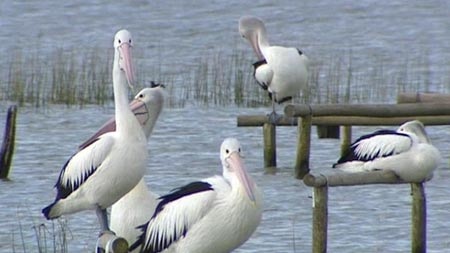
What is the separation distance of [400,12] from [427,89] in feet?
31.3

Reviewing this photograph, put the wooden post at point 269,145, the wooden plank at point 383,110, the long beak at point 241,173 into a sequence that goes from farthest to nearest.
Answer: the wooden post at point 269,145 → the wooden plank at point 383,110 → the long beak at point 241,173

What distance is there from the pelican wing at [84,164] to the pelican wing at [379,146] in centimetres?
191

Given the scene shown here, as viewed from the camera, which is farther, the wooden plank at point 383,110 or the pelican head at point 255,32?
the pelican head at point 255,32

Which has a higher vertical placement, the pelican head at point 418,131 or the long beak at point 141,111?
the long beak at point 141,111

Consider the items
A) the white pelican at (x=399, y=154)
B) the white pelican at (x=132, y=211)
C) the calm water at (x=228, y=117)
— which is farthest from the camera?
the calm water at (x=228, y=117)

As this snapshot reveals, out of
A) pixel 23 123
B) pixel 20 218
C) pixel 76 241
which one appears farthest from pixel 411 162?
pixel 23 123

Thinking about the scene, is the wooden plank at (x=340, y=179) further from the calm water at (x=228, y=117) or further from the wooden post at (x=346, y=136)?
the wooden post at (x=346, y=136)

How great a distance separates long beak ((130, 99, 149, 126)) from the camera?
820cm

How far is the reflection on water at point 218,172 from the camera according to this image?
968 cm

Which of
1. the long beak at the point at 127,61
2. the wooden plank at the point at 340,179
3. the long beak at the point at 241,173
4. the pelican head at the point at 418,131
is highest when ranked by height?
the long beak at the point at 127,61

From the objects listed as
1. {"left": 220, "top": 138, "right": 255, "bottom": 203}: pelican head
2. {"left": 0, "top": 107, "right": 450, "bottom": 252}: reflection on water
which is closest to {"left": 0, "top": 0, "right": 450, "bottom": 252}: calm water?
{"left": 0, "top": 107, "right": 450, "bottom": 252}: reflection on water

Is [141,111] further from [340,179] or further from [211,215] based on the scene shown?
[211,215]

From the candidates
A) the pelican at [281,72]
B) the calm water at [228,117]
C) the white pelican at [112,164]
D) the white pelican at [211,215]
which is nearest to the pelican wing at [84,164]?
the white pelican at [112,164]

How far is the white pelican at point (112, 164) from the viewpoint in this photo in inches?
300
